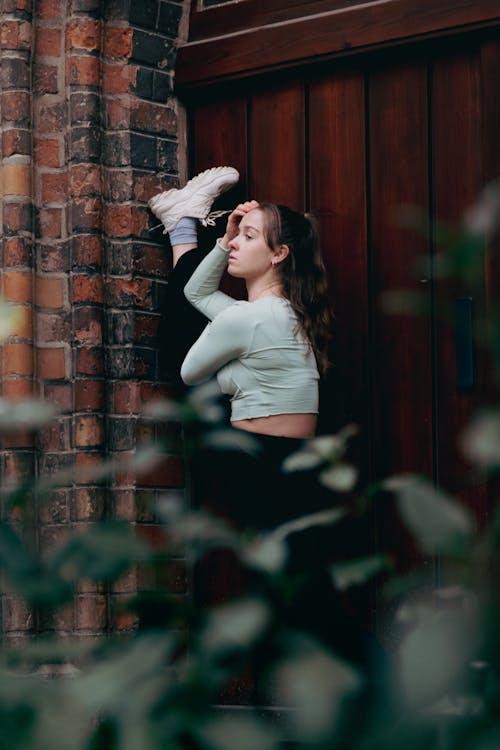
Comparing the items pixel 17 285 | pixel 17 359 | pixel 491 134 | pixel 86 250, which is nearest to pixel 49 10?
pixel 86 250

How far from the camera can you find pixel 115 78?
3.86 m

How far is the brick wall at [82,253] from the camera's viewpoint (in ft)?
12.2

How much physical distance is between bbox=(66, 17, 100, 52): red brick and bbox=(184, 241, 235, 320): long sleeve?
0.75 metres

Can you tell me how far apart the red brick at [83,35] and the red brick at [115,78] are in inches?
3.2

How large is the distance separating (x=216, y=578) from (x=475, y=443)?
3.22m

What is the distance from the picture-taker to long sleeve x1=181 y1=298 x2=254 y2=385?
3377 millimetres

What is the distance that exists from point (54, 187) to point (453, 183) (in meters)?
1.22

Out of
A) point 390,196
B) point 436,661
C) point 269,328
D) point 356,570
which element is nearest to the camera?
point 436,661

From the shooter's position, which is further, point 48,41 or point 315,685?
point 48,41

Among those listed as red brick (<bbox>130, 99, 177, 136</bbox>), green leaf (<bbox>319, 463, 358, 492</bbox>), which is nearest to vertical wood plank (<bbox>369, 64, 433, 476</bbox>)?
red brick (<bbox>130, 99, 177, 136</bbox>)

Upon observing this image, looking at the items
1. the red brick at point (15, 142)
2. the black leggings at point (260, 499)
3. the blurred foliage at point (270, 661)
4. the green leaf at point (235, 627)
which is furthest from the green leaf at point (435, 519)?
the red brick at point (15, 142)

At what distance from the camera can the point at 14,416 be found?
89 cm

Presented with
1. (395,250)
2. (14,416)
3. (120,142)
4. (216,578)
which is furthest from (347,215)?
(14,416)

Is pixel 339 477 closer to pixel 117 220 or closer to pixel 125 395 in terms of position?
pixel 125 395
